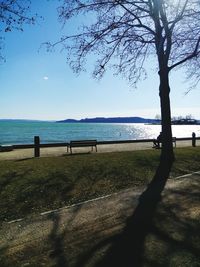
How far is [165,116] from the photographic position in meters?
15.8

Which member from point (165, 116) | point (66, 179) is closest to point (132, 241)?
point (66, 179)

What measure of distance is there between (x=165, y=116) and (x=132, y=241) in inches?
396

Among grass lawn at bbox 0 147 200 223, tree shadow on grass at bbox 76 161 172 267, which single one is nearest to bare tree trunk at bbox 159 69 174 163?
grass lawn at bbox 0 147 200 223

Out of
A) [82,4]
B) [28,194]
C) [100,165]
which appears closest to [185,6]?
[82,4]

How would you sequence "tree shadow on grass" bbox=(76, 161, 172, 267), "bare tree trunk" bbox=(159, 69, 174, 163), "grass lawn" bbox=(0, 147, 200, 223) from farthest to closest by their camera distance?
1. "bare tree trunk" bbox=(159, 69, 174, 163)
2. "grass lawn" bbox=(0, 147, 200, 223)
3. "tree shadow on grass" bbox=(76, 161, 172, 267)

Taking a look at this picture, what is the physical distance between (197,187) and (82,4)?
10.5 metres

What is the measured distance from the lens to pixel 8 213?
345 inches

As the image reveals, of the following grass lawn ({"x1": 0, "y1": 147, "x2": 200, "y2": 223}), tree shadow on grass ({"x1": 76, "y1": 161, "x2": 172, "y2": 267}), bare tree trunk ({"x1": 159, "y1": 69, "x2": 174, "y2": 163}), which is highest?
bare tree trunk ({"x1": 159, "y1": 69, "x2": 174, "y2": 163})

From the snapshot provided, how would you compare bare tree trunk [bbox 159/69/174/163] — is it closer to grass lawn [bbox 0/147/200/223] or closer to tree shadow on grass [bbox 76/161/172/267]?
grass lawn [bbox 0/147/200/223]

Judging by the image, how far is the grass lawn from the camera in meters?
9.45

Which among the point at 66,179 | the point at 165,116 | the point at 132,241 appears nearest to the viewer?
the point at 132,241

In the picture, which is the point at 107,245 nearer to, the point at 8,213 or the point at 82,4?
the point at 8,213

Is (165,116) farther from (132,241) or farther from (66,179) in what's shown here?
(132,241)

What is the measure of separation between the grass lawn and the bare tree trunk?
576 mm
